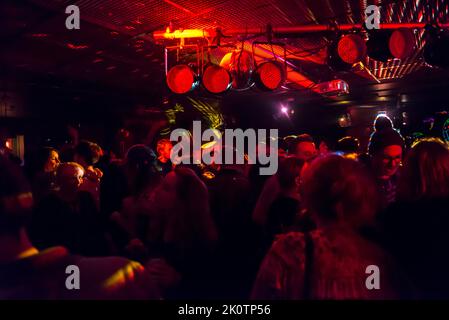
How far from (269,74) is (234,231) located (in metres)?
1.58

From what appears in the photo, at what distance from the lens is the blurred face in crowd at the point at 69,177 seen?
9.97 feet

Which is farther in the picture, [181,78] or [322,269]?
[181,78]

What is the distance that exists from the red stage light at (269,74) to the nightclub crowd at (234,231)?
0.97 meters

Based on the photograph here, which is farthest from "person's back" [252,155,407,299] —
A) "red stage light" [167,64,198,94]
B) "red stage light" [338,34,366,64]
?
"red stage light" [167,64,198,94]

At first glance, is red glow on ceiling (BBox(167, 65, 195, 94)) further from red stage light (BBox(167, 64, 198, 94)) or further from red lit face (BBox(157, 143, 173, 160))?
red lit face (BBox(157, 143, 173, 160))

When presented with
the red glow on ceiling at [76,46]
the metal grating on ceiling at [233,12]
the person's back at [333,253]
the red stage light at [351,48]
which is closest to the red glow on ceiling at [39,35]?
the red glow on ceiling at [76,46]

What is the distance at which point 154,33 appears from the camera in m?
3.63

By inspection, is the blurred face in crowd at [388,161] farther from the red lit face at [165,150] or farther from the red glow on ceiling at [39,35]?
the red lit face at [165,150]

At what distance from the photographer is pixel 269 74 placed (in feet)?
11.5

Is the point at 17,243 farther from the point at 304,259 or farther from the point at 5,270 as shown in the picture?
the point at 304,259

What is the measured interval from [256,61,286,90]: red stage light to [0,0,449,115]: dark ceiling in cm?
41

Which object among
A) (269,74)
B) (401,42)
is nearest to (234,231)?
(269,74)

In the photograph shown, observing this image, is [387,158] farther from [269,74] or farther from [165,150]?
[165,150]

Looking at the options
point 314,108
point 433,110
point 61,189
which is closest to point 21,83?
point 61,189
